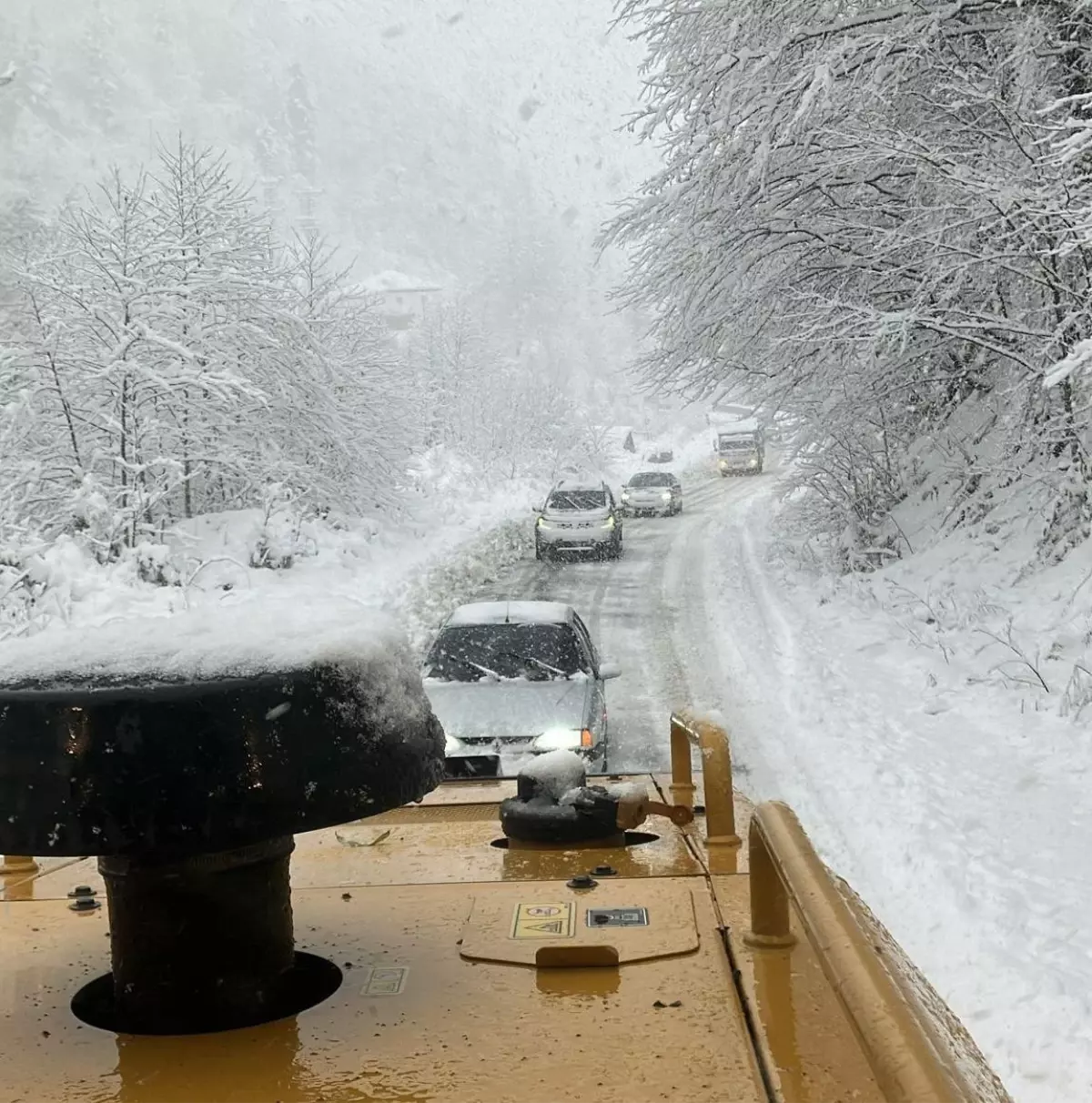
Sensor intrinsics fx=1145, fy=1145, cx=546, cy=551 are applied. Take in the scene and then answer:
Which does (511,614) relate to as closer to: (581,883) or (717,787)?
(717,787)

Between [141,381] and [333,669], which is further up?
[141,381]

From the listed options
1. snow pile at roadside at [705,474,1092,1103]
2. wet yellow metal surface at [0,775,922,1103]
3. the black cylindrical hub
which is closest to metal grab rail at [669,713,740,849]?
wet yellow metal surface at [0,775,922,1103]

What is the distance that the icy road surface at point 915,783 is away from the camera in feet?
16.0

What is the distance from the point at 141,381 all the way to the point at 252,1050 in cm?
1807

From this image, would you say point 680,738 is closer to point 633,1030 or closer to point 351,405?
point 633,1030

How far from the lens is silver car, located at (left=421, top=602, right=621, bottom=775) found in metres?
8.23

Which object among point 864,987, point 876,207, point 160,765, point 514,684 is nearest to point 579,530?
point 876,207

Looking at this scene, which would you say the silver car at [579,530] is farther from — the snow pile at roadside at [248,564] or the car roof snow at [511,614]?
the car roof snow at [511,614]

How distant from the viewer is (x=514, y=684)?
29.7 ft

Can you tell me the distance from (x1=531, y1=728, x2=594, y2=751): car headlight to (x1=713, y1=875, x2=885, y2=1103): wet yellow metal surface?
5.73 meters

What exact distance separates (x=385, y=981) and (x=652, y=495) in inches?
1369

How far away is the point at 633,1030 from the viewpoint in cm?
191

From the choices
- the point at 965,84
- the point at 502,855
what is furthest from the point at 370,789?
the point at 965,84

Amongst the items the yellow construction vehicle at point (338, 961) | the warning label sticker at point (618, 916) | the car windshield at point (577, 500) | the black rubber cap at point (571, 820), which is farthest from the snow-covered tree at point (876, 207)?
the car windshield at point (577, 500)
